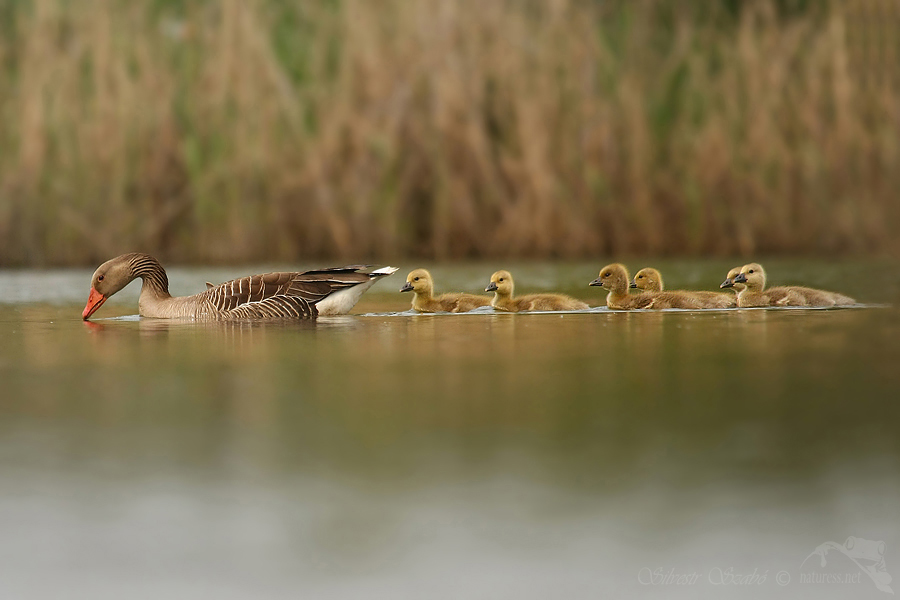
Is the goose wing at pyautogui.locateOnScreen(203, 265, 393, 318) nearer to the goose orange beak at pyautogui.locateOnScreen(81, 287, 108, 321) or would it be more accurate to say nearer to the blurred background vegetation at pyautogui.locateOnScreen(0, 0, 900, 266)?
the goose orange beak at pyautogui.locateOnScreen(81, 287, 108, 321)

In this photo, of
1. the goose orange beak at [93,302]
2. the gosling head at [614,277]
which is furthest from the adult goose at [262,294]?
the gosling head at [614,277]

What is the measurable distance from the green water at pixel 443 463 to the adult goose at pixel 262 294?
1811 millimetres

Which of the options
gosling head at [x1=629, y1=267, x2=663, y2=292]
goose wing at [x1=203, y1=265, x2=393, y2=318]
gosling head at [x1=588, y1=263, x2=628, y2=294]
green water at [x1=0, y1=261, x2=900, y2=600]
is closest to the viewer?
green water at [x1=0, y1=261, x2=900, y2=600]

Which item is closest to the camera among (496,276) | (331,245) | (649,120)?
(496,276)

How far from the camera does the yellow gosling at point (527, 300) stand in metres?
8.61

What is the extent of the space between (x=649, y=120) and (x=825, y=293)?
5.77m

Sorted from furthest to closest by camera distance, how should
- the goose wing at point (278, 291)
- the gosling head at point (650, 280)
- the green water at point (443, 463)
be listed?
the gosling head at point (650, 280) < the goose wing at point (278, 291) < the green water at point (443, 463)

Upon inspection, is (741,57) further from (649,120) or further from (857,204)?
(857,204)

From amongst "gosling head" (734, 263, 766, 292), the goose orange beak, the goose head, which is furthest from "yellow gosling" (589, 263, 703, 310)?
the goose orange beak

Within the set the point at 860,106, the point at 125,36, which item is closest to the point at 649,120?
the point at 860,106

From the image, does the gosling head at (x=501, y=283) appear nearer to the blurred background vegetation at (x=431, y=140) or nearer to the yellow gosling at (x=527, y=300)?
the yellow gosling at (x=527, y=300)

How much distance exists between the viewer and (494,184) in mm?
13227

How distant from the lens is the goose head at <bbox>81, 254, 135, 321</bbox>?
8.64 metres

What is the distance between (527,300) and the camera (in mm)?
8672
